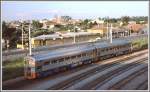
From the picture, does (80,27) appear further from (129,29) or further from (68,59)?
(68,59)

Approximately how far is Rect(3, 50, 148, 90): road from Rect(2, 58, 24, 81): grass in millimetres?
873

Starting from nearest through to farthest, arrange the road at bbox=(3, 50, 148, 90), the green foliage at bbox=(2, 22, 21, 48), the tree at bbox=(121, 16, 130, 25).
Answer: the road at bbox=(3, 50, 148, 90)
the green foliage at bbox=(2, 22, 21, 48)
the tree at bbox=(121, 16, 130, 25)

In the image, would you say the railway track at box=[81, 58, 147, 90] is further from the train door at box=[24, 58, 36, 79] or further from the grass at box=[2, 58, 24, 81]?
the grass at box=[2, 58, 24, 81]

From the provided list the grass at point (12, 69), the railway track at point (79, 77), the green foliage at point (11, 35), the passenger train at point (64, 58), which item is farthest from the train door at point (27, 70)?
the green foliage at point (11, 35)

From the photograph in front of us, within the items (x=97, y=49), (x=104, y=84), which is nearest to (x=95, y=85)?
(x=104, y=84)

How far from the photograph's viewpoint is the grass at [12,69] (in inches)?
687

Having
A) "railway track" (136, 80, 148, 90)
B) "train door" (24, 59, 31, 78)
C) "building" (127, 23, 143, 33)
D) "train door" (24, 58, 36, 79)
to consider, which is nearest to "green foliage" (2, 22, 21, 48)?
"train door" (24, 59, 31, 78)

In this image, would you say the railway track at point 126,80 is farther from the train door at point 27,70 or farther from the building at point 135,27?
the building at point 135,27

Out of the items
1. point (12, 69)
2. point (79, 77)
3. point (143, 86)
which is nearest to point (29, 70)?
point (12, 69)

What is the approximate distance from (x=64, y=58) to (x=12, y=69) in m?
3.47

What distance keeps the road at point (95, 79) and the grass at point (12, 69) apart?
873 millimetres

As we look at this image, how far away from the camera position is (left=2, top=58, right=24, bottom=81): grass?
17458mm

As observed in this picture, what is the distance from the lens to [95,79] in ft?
57.8

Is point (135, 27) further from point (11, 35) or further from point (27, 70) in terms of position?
point (27, 70)
